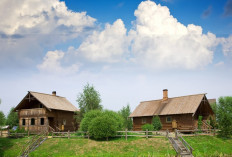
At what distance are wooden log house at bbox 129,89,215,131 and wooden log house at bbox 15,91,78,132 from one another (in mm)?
11923

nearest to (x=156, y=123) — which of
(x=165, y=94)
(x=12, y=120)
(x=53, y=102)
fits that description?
(x=165, y=94)

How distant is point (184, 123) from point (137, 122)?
9.04 m

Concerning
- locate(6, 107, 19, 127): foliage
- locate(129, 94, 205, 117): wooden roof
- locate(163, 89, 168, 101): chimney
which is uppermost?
locate(163, 89, 168, 101): chimney

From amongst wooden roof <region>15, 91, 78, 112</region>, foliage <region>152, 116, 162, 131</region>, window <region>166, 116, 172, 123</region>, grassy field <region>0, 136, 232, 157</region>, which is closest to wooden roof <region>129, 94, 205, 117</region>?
window <region>166, 116, 172, 123</region>

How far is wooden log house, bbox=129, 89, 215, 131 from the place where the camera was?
117ft

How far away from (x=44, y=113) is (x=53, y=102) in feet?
8.95

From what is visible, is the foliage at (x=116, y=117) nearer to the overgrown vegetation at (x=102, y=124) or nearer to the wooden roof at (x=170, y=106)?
the overgrown vegetation at (x=102, y=124)

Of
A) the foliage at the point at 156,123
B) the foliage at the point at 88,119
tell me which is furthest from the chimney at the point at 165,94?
the foliage at the point at 88,119

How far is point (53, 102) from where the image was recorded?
40.0 metres

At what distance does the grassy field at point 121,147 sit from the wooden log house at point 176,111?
5.48 meters

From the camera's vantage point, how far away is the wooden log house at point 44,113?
3778 cm

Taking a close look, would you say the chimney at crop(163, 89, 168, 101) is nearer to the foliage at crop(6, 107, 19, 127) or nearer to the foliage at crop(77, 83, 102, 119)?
the foliage at crop(77, 83, 102, 119)

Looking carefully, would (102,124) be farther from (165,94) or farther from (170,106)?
(165,94)

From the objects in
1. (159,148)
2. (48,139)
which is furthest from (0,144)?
(159,148)
